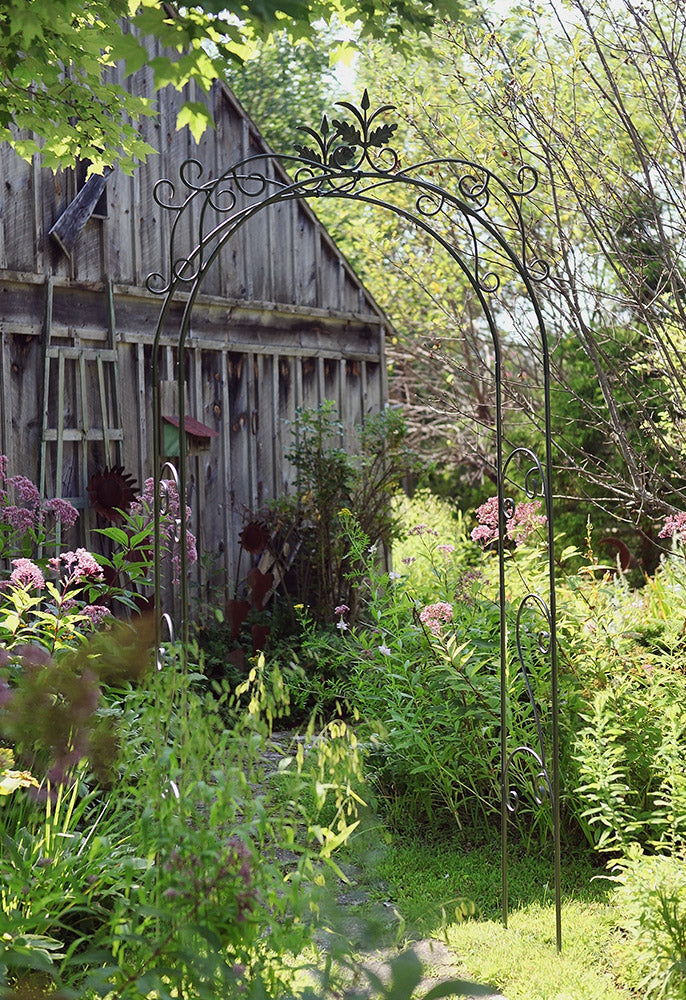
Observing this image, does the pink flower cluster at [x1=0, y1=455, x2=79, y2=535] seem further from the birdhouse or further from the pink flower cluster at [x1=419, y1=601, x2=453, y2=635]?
the pink flower cluster at [x1=419, y1=601, x2=453, y2=635]

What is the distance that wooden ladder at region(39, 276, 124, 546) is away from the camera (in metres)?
5.60

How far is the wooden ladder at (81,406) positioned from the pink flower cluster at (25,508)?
10.4 inches

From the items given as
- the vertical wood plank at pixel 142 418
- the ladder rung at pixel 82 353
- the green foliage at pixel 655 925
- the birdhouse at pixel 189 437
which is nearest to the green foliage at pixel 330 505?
the birdhouse at pixel 189 437

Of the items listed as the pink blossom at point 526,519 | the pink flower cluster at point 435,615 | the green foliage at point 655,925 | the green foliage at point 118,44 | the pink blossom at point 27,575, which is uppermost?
the green foliage at point 118,44

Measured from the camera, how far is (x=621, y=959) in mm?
3205

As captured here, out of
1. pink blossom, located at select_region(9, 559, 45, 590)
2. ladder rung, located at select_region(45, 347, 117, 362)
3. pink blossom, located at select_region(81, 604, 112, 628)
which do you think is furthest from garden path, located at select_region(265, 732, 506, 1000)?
ladder rung, located at select_region(45, 347, 117, 362)

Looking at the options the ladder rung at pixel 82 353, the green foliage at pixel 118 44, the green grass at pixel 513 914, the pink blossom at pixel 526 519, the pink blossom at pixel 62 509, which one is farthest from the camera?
the ladder rung at pixel 82 353

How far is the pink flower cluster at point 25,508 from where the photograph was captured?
4.90 meters

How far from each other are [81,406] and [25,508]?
83 cm

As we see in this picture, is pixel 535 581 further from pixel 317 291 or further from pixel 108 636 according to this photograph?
pixel 317 291

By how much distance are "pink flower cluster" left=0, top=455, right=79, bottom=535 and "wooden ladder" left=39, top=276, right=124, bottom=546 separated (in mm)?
263

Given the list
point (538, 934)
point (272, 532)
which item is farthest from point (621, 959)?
point (272, 532)

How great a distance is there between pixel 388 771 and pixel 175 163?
4.25m

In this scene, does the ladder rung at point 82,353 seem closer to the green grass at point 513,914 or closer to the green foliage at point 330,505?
the green foliage at point 330,505
